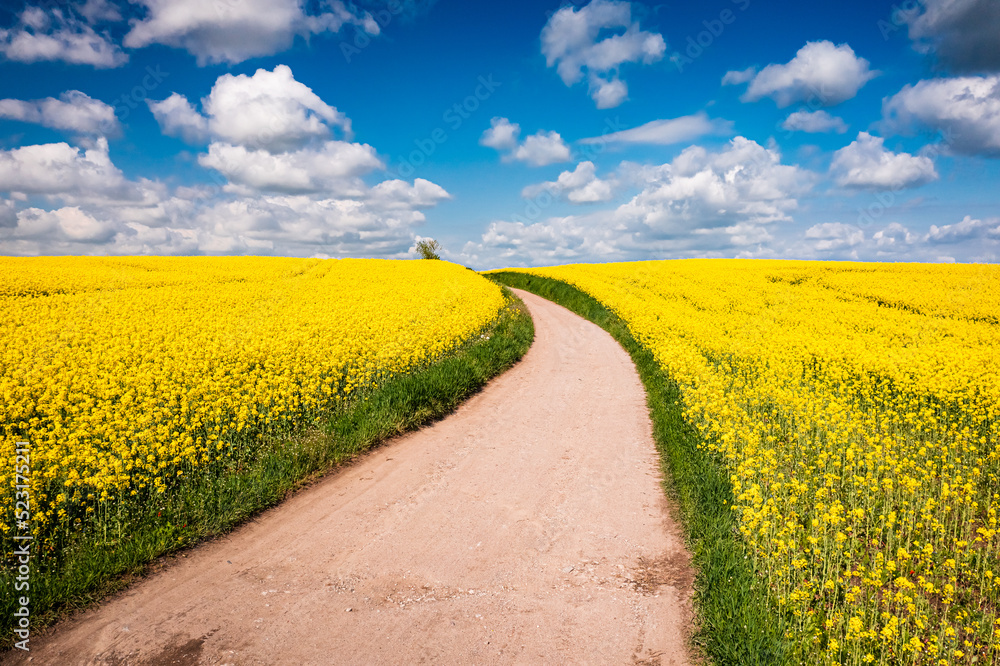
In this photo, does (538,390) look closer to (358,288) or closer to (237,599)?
(237,599)

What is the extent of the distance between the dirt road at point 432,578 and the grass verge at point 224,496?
22 cm

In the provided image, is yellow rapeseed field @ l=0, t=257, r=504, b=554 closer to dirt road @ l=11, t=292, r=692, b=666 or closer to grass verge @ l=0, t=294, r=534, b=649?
grass verge @ l=0, t=294, r=534, b=649

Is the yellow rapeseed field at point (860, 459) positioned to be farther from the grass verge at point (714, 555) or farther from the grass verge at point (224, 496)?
the grass verge at point (224, 496)

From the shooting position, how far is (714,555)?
16.5 ft

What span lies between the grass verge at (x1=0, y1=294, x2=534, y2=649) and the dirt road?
22 cm

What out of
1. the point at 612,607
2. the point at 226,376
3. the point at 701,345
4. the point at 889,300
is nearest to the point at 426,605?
the point at 612,607

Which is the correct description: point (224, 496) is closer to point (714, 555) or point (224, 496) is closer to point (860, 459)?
point (714, 555)

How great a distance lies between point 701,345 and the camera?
14.8 m

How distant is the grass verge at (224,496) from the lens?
15.0 feet

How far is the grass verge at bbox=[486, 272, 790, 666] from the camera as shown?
12.9ft

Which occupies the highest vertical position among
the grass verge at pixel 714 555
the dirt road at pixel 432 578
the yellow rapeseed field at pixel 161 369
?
the yellow rapeseed field at pixel 161 369

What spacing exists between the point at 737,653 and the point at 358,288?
23984mm

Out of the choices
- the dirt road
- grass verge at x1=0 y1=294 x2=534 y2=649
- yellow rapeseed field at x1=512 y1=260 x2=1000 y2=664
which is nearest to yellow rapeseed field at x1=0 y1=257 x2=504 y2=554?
grass verge at x1=0 y1=294 x2=534 y2=649

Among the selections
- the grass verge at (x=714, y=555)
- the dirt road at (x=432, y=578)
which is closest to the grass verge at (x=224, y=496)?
the dirt road at (x=432, y=578)
